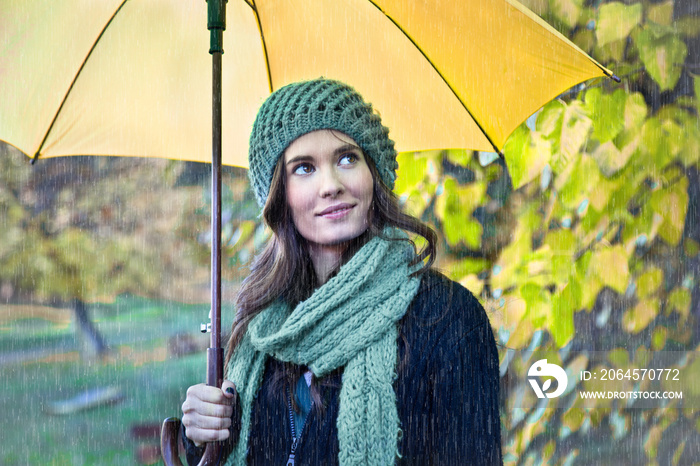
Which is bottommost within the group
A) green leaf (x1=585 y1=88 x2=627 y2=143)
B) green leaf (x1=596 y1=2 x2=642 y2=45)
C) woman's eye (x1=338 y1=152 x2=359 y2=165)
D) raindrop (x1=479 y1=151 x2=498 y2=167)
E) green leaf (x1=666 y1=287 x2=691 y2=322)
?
green leaf (x1=666 y1=287 x2=691 y2=322)

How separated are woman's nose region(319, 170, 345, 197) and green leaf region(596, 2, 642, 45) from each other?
1.45 meters

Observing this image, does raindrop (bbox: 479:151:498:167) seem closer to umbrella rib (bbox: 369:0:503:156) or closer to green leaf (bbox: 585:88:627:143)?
green leaf (bbox: 585:88:627:143)

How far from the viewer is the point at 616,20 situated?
9.28ft

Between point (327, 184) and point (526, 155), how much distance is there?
1.13 meters

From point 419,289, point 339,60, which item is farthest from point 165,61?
point 419,289

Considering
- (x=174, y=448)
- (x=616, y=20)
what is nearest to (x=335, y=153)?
(x=174, y=448)

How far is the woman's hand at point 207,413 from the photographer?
190cm

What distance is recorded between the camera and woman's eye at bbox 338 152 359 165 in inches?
82.9

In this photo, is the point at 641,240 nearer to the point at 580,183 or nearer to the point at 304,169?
the point at 580,183

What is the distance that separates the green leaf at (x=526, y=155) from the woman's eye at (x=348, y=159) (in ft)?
3.08

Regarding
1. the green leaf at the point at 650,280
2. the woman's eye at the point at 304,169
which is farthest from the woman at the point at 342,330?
the green leaf at the point at 650,280

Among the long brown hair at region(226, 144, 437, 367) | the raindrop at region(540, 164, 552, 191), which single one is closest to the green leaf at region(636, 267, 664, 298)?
the raindrop at region(540, 164, 552, 191)

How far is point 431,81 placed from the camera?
7.87ft

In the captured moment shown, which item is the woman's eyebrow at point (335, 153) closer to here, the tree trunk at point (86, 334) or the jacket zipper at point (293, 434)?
the jacket zipper at point (293, 434)
